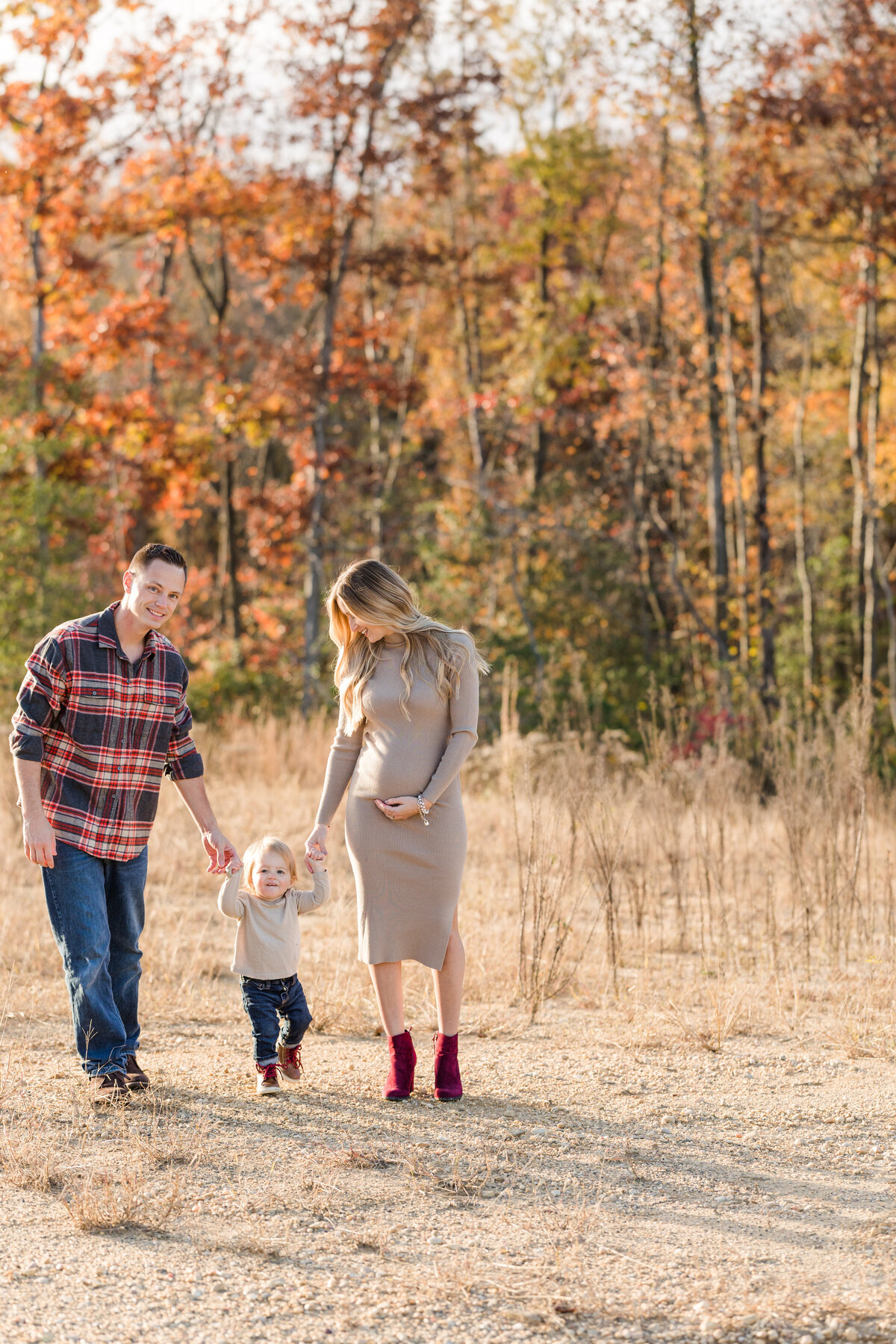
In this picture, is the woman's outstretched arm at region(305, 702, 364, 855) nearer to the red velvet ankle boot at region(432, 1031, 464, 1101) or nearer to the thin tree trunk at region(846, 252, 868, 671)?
the red velvet ankle boot at region(432, 1031, 464, 1101)

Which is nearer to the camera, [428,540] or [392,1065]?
[392,1065]

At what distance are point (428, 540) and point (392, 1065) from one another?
11.5m

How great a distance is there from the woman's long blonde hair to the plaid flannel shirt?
662 mm

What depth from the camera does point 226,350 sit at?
15.7 meters

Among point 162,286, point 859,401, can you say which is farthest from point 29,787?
point 162,286

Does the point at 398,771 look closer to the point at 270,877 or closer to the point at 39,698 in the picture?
the point at 270,877

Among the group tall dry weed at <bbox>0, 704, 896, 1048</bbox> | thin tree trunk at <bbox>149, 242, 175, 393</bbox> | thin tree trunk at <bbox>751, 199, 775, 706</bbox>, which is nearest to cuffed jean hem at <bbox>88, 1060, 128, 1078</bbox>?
tall dry weed at <bbox>0, 704, 896, 1048</bbox>

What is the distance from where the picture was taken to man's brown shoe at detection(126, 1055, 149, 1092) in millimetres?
4277

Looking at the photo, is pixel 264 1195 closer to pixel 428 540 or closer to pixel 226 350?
pixel 428 540

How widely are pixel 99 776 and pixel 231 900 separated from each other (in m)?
0.61

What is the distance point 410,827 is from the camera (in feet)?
13.7

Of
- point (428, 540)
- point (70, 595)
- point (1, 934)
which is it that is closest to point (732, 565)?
point (428, 540)

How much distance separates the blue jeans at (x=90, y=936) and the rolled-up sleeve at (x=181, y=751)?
355 millimetres

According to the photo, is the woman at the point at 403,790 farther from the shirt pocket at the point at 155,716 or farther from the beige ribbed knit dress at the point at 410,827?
the shirt pocket at the point at 155,716
